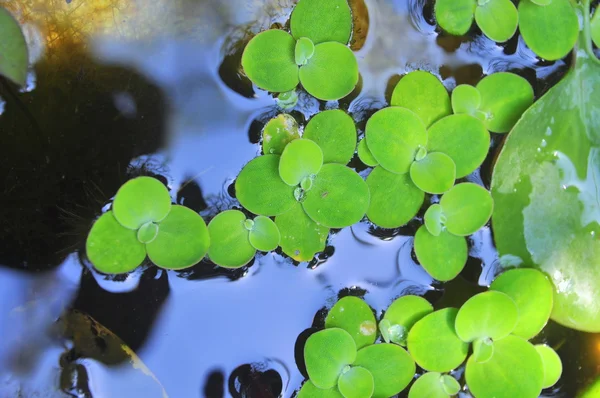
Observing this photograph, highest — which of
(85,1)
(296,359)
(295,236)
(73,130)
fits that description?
(85,1)

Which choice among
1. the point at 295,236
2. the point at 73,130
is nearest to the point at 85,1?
the point at 73,130

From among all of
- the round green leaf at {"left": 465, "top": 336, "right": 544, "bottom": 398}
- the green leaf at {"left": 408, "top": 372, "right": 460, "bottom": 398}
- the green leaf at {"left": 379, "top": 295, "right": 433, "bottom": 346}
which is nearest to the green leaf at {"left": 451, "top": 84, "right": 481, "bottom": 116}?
the green leaf at {"left": 379, "top": 295, "right": 433, "bottom": 346}

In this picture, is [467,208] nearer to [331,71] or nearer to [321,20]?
[331,71]

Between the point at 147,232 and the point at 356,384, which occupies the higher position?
the point at 147,232

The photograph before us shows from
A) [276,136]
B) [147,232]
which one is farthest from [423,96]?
[147,232]

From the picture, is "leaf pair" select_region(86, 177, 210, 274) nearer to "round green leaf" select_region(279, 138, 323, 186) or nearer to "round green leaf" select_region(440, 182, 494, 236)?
"round green leaf" select_region(279, 138, 323, 186)

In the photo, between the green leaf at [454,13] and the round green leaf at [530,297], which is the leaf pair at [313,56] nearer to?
the green leaf at [454,13]

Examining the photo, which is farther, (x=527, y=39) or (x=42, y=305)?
(x=527, y=39)

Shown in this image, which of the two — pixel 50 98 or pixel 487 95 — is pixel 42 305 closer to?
pixel 50 98
